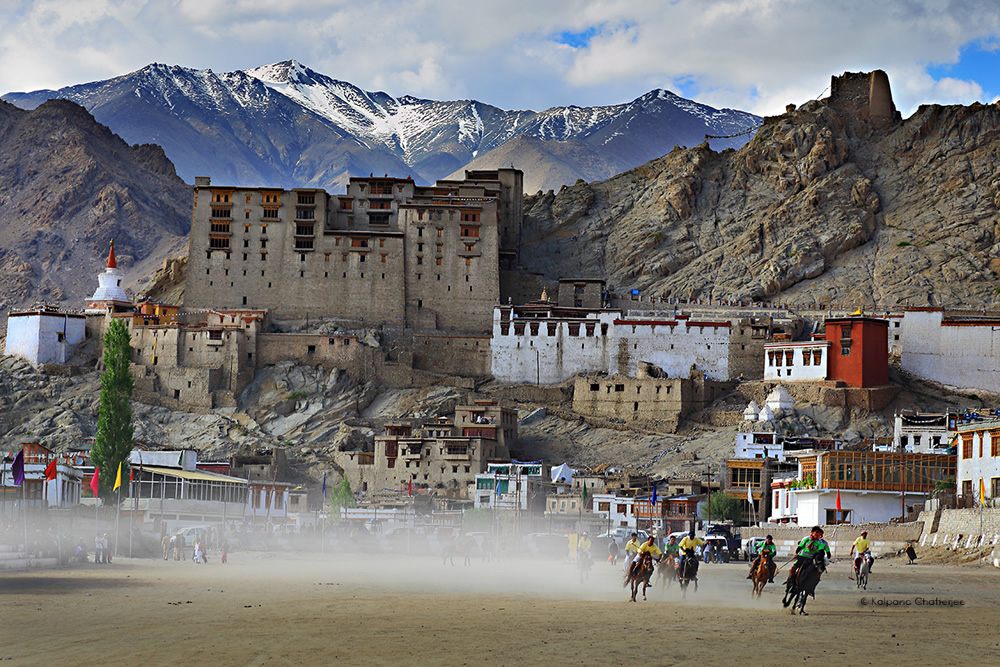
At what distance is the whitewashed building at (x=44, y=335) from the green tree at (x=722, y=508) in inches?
1912

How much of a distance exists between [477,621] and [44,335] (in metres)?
76.1

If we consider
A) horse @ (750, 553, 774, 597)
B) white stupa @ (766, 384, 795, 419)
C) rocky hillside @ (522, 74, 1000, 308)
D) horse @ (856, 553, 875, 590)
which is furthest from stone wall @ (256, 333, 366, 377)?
horse @ (750, 553, 774, 597)

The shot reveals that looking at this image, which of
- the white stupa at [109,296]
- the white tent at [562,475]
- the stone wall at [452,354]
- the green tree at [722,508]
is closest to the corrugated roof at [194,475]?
the white tent at [562,475]

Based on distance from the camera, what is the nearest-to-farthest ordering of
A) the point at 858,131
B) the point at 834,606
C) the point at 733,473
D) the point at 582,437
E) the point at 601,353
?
1. the point at 834,606
2. the point at 733,473
3. the point at 582,437
4. the point at 601,353
5. the point at 858,131

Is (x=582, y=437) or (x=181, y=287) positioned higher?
(x=181, y=287)

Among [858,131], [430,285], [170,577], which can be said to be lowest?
[170,577]

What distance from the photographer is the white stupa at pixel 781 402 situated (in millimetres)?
82812

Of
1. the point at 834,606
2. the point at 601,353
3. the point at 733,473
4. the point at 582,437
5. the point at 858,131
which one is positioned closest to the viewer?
the point at 834,606

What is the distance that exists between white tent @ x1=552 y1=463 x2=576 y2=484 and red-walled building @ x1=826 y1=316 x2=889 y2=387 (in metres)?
19.0

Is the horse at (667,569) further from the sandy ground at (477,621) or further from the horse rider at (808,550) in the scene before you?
the horse rider at (808,550)

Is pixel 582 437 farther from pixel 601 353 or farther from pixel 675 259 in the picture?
pixel 675 259

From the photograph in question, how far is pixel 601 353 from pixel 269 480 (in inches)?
989

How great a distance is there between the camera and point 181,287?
10850 cm

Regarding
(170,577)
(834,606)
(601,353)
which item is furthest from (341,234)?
(834,606)
